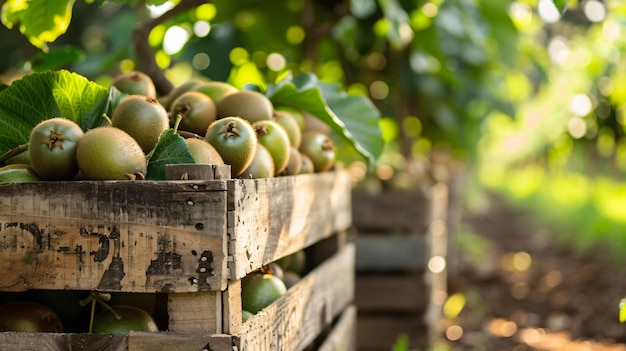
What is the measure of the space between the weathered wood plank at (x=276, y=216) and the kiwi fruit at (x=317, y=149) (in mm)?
41

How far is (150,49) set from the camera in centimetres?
245

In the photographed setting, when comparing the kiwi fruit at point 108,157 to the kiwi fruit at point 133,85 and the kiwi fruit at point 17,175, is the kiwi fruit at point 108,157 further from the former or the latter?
the kiwi fruit at point 133,85

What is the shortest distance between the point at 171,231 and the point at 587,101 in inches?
335

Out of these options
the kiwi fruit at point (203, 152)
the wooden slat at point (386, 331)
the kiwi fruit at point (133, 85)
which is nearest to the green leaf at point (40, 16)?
the kiwi fruit at point (133, 85)

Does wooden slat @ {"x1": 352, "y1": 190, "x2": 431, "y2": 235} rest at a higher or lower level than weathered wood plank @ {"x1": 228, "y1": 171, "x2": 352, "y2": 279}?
lower

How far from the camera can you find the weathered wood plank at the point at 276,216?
1.40 metres

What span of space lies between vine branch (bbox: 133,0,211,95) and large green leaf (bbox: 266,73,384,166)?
36 cm

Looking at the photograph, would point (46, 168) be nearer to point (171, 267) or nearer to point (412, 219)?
point (171, 267)

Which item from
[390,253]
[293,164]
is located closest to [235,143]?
[293,164]

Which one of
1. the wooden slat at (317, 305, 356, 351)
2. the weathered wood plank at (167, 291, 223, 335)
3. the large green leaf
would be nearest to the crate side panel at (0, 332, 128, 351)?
the weathered wood plank at (167, 291, 223, 335)

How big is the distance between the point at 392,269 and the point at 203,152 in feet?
8.16

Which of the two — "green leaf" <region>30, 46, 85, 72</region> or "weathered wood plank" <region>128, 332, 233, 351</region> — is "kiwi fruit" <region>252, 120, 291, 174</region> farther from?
Result: "green leaf" <region>30, 46, 85, 72</region>

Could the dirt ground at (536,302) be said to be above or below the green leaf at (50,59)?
below

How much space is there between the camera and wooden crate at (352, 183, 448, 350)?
3809 mm
